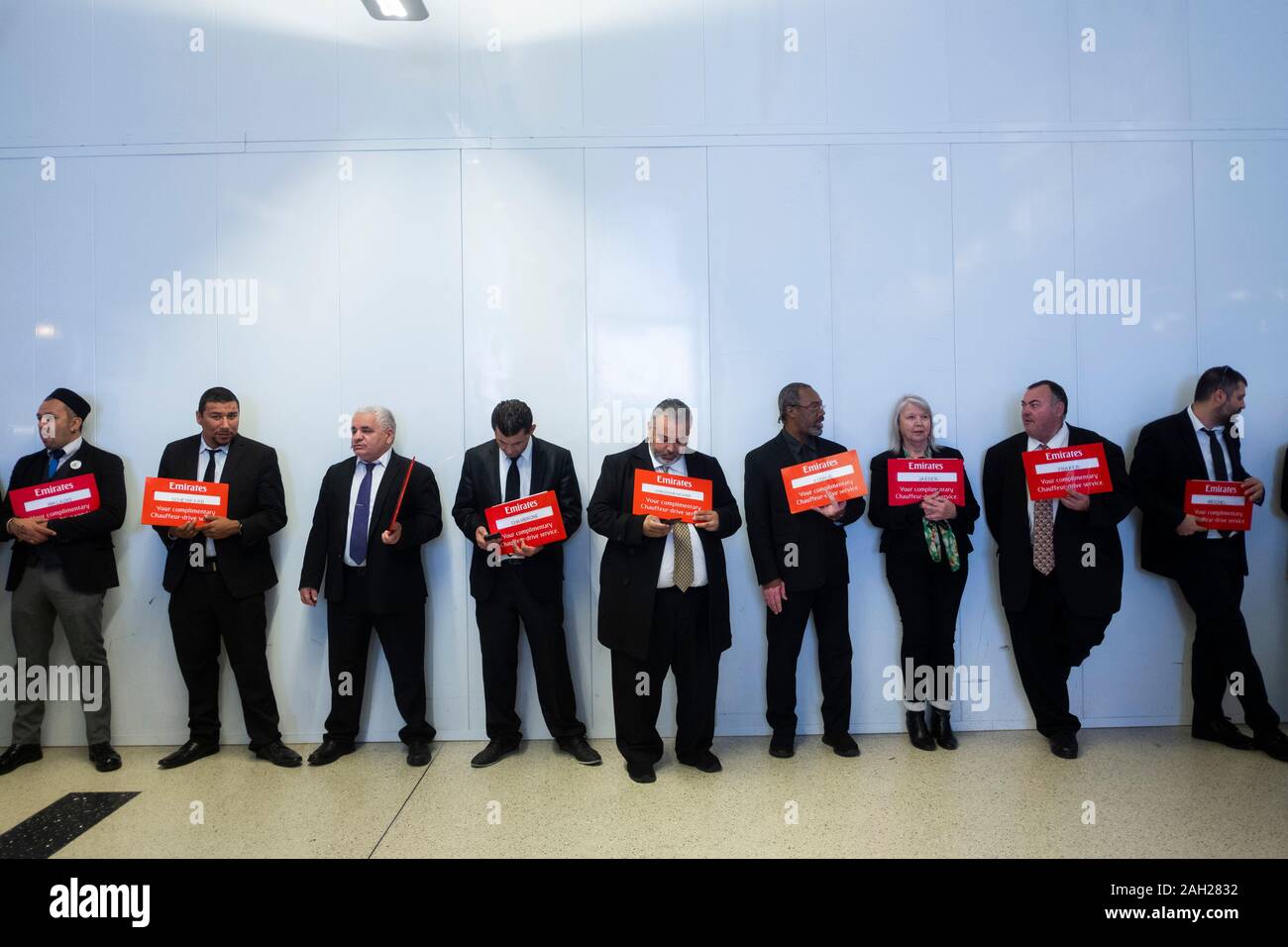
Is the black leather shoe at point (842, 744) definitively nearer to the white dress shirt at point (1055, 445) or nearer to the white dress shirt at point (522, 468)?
the white dress shirt at point (1055, 445)

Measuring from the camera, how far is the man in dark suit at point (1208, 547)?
362 cm

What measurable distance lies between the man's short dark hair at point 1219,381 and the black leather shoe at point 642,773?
3.67m

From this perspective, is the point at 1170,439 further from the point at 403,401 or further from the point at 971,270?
the point at 403,401

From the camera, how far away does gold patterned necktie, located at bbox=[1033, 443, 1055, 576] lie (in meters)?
3.60

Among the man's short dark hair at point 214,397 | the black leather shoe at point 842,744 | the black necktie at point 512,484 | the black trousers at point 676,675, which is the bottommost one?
the black leather shoe at point 842,744

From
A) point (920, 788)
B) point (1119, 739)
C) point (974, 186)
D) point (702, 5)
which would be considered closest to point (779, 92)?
point (702, 5)

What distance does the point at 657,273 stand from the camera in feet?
13.3

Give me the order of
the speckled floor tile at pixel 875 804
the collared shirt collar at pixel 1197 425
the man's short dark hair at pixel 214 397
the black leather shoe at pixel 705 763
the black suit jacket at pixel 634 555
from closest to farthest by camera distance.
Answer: the speckled floor tile at pixel 875 804 < the black suit jacket at pixel 634 555 < the black leather shoe at pixel 705 763 < the man's short dark hair at pixel 214 397 < the collared shirt collar at pixel 1197 425

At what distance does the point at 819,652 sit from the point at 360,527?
8.61 ft

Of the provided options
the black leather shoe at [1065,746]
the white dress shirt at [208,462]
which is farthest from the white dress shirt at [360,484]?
the black leather shoe at [1065,746]

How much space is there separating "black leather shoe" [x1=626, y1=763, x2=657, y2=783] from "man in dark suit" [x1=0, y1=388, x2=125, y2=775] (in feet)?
9.24

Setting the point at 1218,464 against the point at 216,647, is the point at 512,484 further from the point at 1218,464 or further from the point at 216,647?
the point at 1218,464

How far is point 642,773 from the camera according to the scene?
334cm

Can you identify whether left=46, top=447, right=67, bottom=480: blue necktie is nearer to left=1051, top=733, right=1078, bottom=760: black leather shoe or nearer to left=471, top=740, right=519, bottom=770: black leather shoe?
left=471, top=740, right=519, bottom=770: black leather shoe
